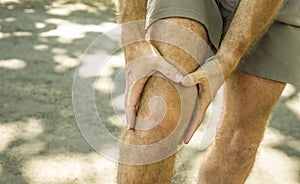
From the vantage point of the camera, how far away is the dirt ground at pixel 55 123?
303 centimetres

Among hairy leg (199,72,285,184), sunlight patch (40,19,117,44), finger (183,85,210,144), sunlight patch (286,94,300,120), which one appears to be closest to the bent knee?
hairy leg (199,72,285,184)

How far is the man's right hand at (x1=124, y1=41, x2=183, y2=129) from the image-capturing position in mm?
1554

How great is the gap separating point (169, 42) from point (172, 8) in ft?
0.48

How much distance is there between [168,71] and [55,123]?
2.10 meters

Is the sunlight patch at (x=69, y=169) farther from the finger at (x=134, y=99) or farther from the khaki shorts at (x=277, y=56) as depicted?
the finger at (x=134, y=99)

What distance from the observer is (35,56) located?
452cm

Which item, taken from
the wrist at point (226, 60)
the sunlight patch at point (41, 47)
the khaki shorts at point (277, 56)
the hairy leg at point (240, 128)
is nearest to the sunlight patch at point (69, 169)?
the hairy leg at point (240, 128)

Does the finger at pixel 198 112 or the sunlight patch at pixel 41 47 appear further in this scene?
the sunlight patch at pixel 41 47

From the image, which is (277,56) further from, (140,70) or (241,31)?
(140,70)

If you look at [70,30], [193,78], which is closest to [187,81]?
[193,78]

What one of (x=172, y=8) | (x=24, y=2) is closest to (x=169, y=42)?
(x=172, y=8)

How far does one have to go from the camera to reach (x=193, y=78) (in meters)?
1.55

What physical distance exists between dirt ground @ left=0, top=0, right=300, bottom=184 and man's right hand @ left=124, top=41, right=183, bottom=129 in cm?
140

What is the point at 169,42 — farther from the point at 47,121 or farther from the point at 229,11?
the point at 47,121
